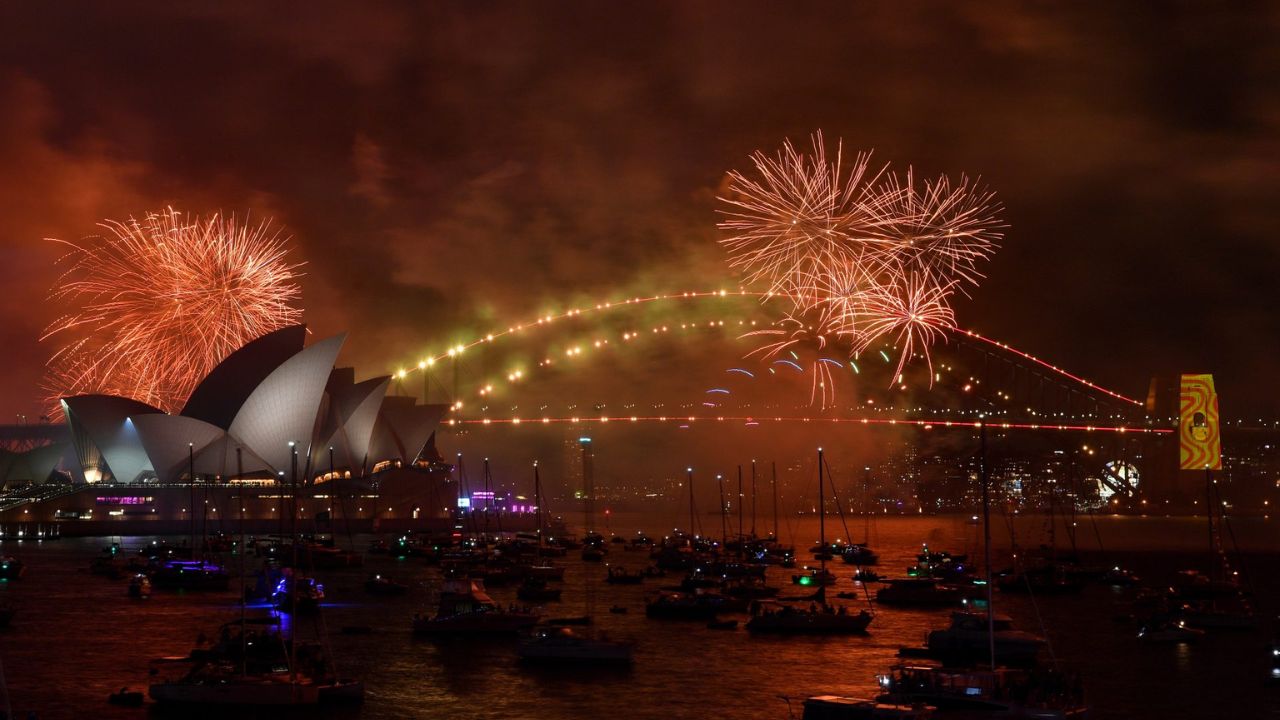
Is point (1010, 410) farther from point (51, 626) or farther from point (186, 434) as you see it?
point (51, 626)

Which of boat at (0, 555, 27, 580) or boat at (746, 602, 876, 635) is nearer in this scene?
boat at (746, 602, 876, 635)

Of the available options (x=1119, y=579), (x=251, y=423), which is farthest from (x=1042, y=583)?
(x=251, y=423)

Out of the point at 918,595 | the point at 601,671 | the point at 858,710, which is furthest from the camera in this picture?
the point at 918,595

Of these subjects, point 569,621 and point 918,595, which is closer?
point 569,621

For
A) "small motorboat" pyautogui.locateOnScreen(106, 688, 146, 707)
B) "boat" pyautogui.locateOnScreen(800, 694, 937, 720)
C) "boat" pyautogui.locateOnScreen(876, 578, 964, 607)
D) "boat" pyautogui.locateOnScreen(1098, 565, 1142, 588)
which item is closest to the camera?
"boat" pyautogui.locateOnScreen(800, 694, 937, 720)

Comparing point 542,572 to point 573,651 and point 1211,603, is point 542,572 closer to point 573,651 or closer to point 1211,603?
point 573,651

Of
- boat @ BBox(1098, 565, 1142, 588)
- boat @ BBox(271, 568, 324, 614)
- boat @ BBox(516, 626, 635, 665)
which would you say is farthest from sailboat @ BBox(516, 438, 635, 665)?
→ boat @ BBox(1098, 565, 1142, 588)

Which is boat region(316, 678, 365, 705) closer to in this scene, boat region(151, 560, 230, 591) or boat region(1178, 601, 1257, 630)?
boat region(151, 560, 230, 591)
